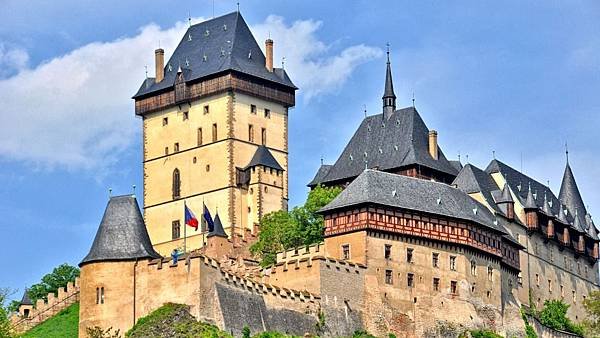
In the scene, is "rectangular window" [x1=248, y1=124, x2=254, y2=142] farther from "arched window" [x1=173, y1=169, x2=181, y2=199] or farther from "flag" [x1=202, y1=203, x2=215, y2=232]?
"flag" [x1=202, y1=203, x2=215, y2=232]

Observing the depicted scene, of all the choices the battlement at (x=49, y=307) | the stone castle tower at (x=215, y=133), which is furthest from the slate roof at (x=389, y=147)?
the battlement at (x=49, y=307)

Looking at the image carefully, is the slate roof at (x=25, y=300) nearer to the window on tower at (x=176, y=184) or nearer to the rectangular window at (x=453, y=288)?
the window on tower at (x=176, y=184)

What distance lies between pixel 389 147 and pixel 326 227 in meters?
14.7

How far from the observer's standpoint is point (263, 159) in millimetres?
106688

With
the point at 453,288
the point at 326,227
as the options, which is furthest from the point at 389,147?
the point at 453,288

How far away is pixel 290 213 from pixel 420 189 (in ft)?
31.1

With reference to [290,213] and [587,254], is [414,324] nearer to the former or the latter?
[290,213]

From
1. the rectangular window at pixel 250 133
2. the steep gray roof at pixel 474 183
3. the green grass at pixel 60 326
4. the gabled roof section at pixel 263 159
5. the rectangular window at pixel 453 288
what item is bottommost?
the green grass at pixel 60 326

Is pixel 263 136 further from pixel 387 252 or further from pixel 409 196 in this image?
pixel 387 252

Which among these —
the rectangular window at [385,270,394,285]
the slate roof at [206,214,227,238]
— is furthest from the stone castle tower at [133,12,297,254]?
the rectangular window at [385,270,394,285]

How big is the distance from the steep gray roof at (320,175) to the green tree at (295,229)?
4982 mm

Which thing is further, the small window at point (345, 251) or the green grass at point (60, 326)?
the small window at point (345, 251)

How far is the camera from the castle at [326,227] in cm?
8275

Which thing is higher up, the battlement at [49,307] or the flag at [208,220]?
the flag at [208,220]
